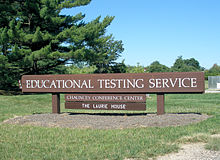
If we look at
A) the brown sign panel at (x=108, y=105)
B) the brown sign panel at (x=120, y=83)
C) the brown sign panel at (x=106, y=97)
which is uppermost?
the brown sign panel at (x=120, y=83)

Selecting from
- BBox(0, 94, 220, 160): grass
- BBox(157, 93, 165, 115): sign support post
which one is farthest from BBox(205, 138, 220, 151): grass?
BBox(157, 93, 165, 115): sign support post

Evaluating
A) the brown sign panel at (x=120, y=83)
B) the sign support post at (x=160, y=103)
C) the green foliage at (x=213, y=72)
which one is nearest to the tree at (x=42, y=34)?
the brown sign panel at (x=120, y=83)

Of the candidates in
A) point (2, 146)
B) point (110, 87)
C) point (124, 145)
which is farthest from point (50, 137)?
point (110, 87)

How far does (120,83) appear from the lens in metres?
9.45

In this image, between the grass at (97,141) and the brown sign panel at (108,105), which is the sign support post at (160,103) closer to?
the brown sign panel at (108,105)

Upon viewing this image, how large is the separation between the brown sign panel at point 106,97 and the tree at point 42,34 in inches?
489

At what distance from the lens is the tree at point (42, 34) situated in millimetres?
21906

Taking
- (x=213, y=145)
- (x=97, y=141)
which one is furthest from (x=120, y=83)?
(x=213, y=145)

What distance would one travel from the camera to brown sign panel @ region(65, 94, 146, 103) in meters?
9.47

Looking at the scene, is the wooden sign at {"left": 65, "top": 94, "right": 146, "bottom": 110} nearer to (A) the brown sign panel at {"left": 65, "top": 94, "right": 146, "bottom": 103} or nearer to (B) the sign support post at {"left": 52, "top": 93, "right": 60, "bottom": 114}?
(A) the brown sign panel at {"left": 65, "top": 94, "right": 146, "bottom": 103}

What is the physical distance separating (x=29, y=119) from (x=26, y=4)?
1605 centimetres

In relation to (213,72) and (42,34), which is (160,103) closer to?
(42,34)

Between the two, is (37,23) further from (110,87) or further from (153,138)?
(153,138)

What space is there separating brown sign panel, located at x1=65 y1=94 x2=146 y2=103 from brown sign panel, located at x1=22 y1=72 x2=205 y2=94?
0.19 metres
